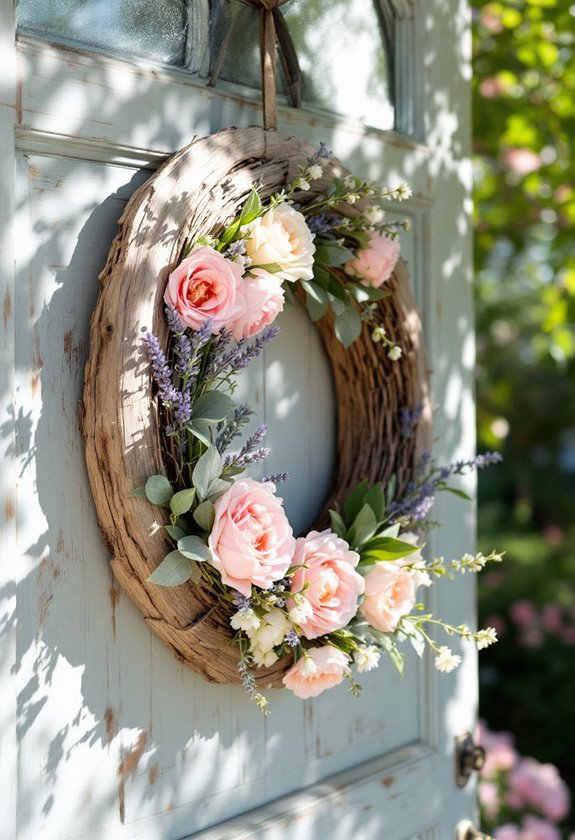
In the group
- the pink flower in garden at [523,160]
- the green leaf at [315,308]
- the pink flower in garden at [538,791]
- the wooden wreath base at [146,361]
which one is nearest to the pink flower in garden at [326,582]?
the wooden wreath base at [146,361]

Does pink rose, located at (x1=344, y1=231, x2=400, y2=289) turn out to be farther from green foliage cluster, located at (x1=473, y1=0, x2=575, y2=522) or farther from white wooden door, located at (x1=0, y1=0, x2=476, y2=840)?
green foliage cluster, located at (x1=473, y1=0, x2=575, y2=522)

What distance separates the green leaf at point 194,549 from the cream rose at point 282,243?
1.10 ft

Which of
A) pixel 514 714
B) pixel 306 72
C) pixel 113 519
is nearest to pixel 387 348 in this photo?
pixel 306 72

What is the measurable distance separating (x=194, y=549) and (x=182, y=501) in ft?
0.19

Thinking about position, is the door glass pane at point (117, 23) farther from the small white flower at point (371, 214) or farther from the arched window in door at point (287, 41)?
the small white flower at point (371, 214)

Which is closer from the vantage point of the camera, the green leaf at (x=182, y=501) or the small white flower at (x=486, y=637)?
the green leaf at (x=182, y=501)

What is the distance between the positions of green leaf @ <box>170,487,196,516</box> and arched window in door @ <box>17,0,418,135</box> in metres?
0.55

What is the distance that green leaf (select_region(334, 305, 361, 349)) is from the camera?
1.37m

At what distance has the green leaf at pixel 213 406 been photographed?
3.76 ft

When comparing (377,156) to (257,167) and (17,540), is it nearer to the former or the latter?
(257,167)

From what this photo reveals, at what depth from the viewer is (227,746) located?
135cm

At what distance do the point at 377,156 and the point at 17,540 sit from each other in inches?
34.0

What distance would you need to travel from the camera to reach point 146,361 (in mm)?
1118

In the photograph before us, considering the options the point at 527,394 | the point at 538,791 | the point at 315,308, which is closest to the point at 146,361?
the point at 315,308
